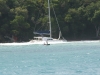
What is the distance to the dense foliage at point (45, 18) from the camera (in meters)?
67.7

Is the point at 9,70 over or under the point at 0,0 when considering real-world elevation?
under

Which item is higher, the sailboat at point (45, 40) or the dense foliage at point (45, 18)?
the dense foliage at point (45, 18)

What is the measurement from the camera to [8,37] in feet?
225

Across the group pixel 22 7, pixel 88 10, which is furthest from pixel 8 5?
pixel 88 10

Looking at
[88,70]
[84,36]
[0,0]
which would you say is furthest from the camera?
[84,36]

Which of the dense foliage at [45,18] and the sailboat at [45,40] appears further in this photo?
the dense foliage at [45,18]

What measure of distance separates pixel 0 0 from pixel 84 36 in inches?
759

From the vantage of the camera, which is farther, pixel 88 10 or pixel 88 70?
pixel 88 10

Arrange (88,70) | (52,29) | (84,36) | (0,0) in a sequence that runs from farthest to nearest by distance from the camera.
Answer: (84,36) < (52,29) < (0,0) < (88,70)

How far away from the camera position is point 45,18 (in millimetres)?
71312

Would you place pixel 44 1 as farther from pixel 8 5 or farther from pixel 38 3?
pixel 8 5

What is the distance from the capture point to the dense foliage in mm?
67688

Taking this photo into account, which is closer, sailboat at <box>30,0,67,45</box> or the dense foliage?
sailboat at <box>30,0,67,45</box>

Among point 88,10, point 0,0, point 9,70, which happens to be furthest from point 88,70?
point 88,10
